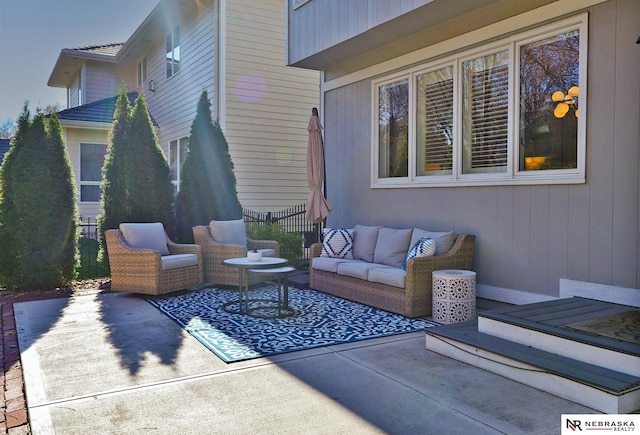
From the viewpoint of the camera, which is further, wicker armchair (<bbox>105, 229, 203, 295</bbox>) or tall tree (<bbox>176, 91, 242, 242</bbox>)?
tall tree (<bbox>176, 91, 242, 242</bbox>)

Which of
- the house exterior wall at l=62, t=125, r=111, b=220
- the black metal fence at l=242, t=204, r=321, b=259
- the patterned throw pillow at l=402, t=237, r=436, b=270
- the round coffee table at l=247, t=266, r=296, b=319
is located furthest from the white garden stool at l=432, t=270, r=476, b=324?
the house exterior wall at l=62, t=125, r=111, b=220

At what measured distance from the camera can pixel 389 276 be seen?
5383mm

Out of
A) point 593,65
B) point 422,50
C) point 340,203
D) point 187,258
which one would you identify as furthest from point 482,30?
point 187,258

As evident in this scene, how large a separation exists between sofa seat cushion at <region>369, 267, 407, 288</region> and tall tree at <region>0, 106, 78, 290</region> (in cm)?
432

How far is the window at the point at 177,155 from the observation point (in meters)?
12.1

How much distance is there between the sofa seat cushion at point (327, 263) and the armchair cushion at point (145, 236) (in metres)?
2.12

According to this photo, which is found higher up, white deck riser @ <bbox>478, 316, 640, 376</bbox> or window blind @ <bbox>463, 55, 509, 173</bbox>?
window blind @ <bbox>463, 55, 509, 173</bbox>

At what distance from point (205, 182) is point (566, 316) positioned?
6152 millimetres

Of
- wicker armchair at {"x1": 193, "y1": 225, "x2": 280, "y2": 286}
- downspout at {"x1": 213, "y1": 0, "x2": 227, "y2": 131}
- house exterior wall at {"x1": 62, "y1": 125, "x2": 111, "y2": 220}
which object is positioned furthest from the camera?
house exterior wall at {"x1": 62, "y1": 125, "x2": 111, "y2": 220}

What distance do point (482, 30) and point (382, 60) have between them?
1765 millimetres

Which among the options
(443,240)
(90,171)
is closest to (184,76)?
(90,171)

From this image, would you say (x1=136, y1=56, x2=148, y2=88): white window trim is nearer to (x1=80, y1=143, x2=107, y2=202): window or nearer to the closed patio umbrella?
(x1=80, y1=143, x2=107, y2=202): window

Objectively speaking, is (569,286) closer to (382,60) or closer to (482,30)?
(482,30)

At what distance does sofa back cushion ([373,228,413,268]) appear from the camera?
6.09m
